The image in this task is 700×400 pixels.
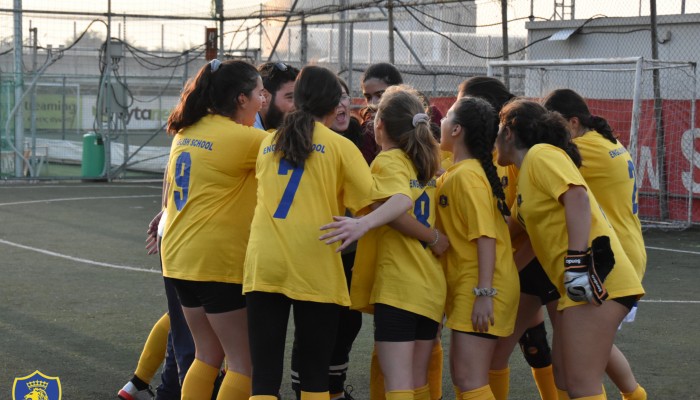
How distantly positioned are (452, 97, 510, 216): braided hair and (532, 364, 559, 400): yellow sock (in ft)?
3.63

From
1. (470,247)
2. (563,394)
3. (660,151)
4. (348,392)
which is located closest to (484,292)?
(470,247)

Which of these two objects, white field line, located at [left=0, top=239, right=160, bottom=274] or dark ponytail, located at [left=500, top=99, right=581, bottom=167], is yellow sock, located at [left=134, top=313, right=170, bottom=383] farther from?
white field line, located at [left=0, top=239, right=160, bottom=274]

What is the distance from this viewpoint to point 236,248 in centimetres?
458

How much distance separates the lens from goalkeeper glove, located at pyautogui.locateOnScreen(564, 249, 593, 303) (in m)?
4.18

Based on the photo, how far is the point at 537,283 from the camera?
4.95 metres

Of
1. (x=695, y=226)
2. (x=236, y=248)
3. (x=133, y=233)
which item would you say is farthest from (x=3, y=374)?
(x=695, y=226)

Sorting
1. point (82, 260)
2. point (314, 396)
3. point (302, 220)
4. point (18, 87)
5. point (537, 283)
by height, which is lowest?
point (82, 260)

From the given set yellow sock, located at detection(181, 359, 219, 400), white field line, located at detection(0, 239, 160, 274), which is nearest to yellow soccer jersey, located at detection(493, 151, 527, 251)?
yellow sock, located at detection(181, 359, 219, 400)

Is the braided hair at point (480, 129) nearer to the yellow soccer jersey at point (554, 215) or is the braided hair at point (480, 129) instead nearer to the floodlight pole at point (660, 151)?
the yellow soccer jersey at point (554, 215)

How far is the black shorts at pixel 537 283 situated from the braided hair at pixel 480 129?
0.43 m

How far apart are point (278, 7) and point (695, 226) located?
9668mm

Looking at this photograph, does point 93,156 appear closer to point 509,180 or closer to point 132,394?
point 132,394

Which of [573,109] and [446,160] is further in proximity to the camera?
[446,160]

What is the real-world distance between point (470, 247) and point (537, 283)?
0.49 meters
